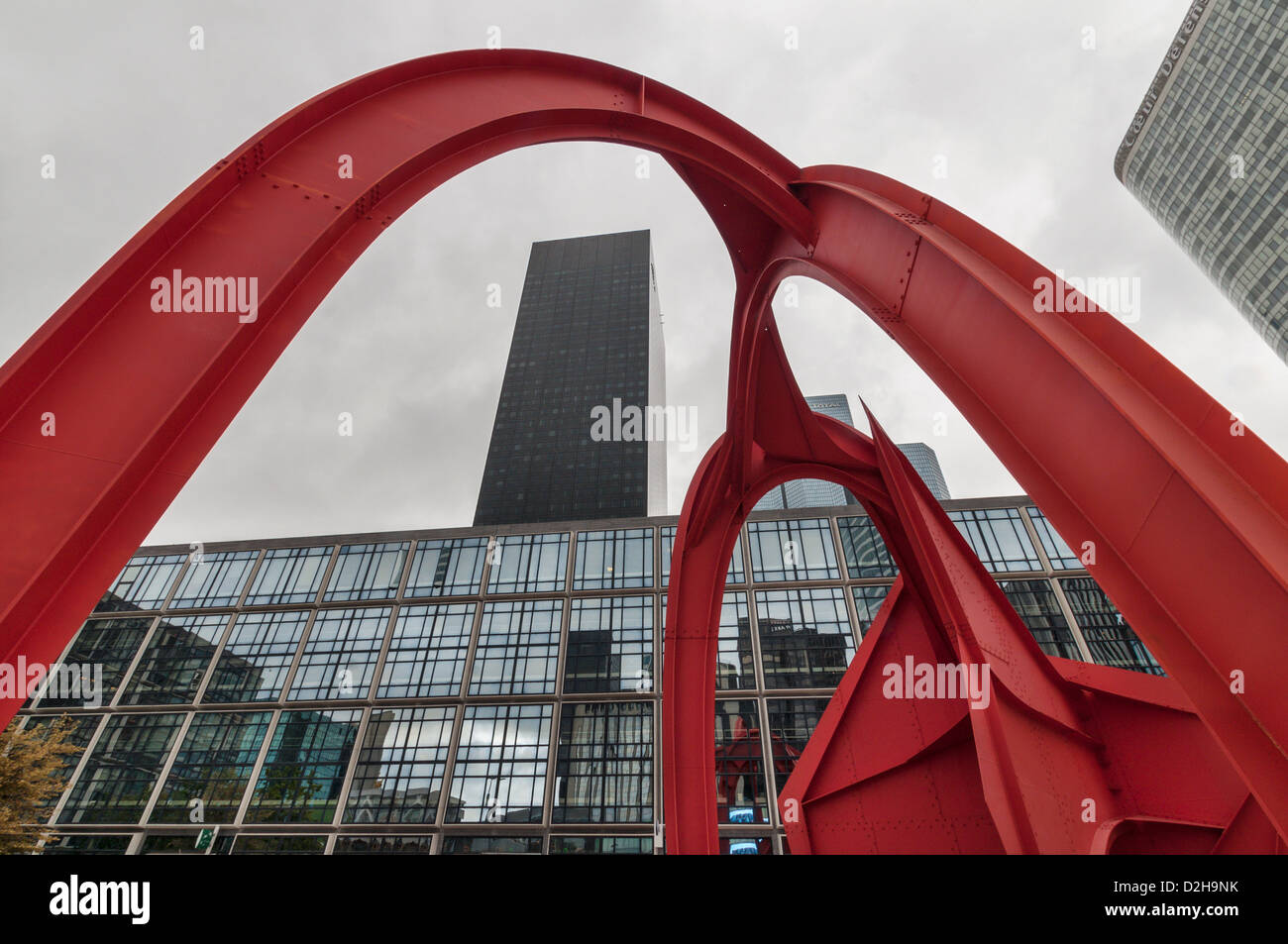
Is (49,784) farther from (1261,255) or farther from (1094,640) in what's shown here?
(1261,255)

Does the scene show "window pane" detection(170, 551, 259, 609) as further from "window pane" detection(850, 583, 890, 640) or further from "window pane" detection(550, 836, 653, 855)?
"window pane" detection(850, 583, 890, 640)

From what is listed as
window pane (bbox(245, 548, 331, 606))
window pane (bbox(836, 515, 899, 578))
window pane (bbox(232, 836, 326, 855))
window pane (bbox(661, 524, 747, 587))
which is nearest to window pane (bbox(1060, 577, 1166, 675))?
window pane (bbox(836, 515, 899, 578))

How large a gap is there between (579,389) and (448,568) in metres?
70.9

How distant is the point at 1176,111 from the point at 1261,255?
78.3ft

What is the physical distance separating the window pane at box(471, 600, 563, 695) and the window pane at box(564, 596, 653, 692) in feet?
4.46

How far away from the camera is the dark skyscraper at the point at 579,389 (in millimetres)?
104188

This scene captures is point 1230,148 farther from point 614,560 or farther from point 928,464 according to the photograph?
point 928,464

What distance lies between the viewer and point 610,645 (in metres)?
41.8

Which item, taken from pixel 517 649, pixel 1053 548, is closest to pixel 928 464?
pixel 1053 548

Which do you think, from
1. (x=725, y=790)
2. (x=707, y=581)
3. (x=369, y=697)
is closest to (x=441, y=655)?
(x=369, y=697)

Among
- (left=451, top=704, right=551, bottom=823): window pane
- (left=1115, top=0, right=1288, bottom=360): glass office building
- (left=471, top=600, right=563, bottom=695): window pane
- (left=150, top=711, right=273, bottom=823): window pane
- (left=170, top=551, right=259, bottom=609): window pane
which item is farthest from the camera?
(left=1115, top=0, right=1288, bottom=360): glass office building

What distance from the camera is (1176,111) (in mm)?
82625

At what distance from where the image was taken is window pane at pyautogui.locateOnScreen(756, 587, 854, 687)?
3919cm
